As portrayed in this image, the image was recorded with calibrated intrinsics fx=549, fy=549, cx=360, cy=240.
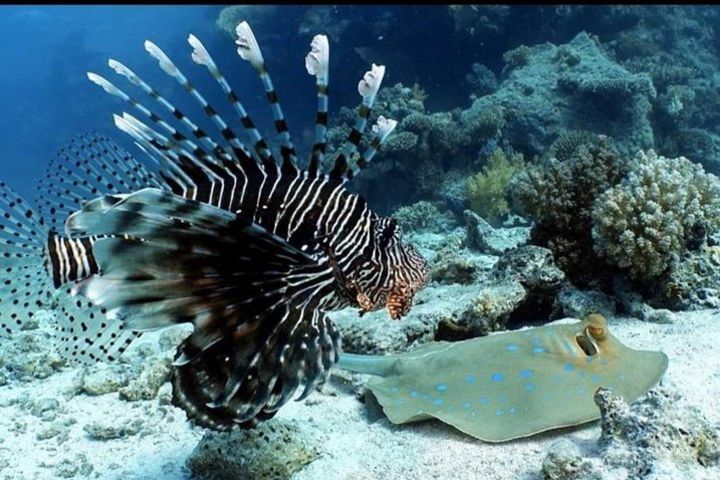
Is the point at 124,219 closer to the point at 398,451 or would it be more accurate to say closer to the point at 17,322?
the point at 398,451

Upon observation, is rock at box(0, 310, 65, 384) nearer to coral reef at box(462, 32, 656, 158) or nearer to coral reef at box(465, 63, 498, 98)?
coral reef at box(462, 32, 656, 158)

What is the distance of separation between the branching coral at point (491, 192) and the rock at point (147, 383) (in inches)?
295

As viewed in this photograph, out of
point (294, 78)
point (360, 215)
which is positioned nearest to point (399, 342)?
point (360, 215)

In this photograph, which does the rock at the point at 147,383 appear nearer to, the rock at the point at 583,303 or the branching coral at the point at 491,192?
the rock at the point at 583,303

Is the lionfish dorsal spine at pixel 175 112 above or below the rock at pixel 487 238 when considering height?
above

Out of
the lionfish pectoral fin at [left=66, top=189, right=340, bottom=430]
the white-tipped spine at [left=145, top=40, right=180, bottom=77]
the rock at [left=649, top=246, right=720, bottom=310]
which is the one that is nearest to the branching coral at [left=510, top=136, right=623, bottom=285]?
the rock at [left=649, top=246, right=720, bottom=310]

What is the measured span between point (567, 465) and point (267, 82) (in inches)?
91.6

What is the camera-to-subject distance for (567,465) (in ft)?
7.73

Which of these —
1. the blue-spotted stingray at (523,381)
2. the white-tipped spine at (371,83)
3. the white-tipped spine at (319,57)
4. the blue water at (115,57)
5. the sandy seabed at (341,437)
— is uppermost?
the blue water at (115,57)

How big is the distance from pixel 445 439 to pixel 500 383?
16.7 inches

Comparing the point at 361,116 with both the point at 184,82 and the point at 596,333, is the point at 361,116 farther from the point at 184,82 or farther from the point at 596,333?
the point at 596,333

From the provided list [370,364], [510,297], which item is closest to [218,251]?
[370,364]

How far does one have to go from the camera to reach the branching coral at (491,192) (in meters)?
10.6

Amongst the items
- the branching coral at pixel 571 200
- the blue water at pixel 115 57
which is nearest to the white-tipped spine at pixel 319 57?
the branching coral at pixel 571 200
